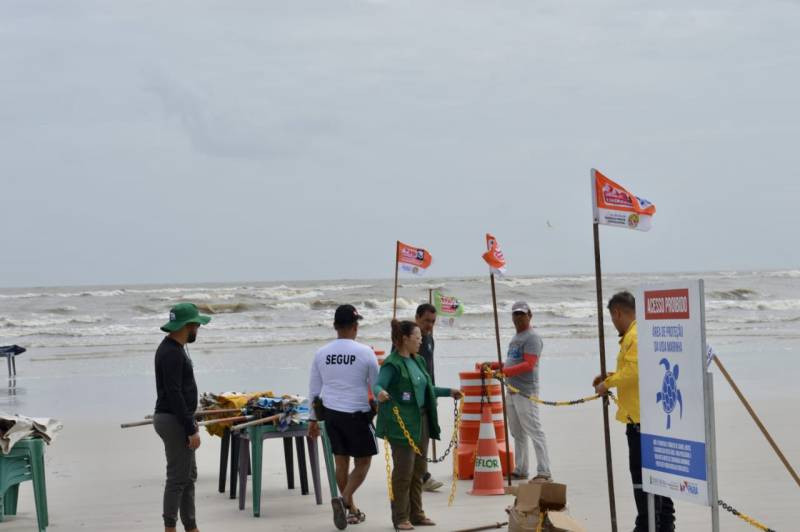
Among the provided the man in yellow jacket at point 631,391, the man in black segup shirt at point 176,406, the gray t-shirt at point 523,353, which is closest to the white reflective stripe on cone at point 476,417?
the gray t-shirt at point 523,353

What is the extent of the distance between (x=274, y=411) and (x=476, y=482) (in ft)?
6.33

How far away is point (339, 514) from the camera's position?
7.79 metres

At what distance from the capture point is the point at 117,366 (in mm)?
24344

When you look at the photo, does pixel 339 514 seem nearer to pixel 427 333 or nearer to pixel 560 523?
→ pixel 560 523

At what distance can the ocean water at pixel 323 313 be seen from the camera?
3428cm

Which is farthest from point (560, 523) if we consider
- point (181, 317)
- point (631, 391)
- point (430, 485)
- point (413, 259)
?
point (413, 259)

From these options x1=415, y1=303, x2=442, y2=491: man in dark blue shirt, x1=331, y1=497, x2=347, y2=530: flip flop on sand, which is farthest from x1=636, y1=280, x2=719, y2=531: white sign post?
x1=415, y1=303, x2=442, y2=491: man in dark blue shirt

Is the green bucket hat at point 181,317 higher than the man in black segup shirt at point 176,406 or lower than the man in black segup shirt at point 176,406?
higher

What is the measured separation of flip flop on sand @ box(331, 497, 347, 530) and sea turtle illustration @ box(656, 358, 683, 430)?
3.11m

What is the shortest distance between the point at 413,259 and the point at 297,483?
3.81 metres

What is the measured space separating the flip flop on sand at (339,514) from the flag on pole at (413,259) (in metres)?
5.33

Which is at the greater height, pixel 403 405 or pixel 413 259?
pixel 413 259

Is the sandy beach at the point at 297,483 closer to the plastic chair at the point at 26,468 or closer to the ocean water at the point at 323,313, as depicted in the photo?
the plastic chair at the point at 26,468

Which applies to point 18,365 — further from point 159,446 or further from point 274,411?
point 274,411
